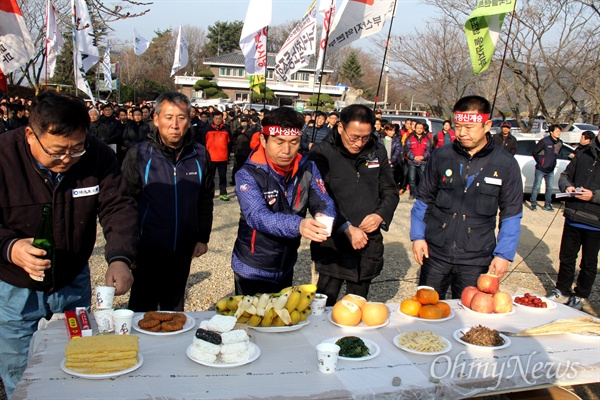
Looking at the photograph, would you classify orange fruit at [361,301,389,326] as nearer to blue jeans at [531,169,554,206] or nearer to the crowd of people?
the crowd of people

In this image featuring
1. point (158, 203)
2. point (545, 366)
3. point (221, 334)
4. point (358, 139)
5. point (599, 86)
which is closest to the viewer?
point (221, 334)

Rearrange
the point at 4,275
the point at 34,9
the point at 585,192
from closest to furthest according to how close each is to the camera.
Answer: the point at 4,275 < the point at 585,192 < the point at 34,9

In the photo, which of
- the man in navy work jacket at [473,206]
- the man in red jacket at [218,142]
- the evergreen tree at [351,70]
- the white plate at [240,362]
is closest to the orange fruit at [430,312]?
the man in navy work jacket at [473,206]

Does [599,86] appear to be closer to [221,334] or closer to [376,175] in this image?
[376,175]

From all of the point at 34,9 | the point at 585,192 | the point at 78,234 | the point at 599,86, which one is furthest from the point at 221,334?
the point at 34,9

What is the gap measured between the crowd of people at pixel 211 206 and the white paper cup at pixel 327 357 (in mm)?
581

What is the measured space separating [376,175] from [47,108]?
2485 mm

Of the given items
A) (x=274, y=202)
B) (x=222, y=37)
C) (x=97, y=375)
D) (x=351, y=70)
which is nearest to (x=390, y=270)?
(x=274, y=202)

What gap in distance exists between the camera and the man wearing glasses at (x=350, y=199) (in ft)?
12.9

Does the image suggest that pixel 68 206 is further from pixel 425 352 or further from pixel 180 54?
pixel 180 54

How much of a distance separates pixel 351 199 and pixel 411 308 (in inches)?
47.6

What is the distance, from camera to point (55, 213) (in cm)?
264

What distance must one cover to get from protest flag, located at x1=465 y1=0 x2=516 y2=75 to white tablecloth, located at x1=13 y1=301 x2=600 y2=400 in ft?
14.5

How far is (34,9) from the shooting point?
21812 mm
